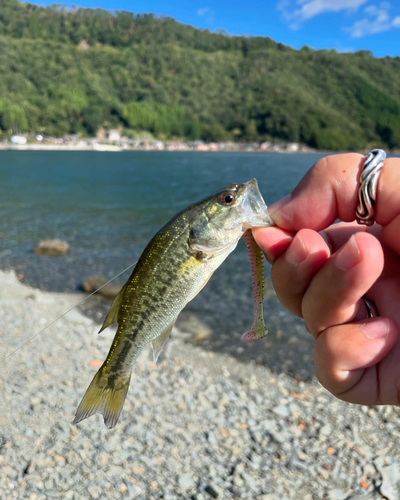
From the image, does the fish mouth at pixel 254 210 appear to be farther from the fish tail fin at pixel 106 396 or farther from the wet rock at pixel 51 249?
the wet rock at pixel 51 249

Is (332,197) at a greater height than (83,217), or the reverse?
(332,197)

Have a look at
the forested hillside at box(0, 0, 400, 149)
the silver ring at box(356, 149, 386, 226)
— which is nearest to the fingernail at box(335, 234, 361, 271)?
the silver ring at box(356, 149, 386, 226)

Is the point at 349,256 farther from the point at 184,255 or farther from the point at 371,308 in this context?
the point at 184,255

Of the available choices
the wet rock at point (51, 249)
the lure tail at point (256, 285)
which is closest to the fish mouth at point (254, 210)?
the lure tail at point (256, 285)

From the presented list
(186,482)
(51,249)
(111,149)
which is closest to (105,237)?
(51,249)

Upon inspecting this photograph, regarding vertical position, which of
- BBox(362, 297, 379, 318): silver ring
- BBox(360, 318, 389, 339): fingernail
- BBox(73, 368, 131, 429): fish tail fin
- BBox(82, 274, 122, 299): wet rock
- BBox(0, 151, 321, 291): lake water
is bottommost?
BBox(0, 151, 321, 291): lake water

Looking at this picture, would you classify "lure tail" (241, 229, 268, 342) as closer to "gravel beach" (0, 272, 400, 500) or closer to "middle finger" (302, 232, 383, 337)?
"middle finger" (302, 232, 383, 337)

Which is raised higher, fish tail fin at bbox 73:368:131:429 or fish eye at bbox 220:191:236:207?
fish eye at bbox 220:191:236:207
